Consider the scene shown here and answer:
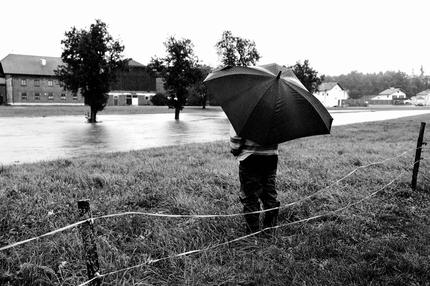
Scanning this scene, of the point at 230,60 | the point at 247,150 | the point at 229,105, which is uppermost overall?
the point at 230,60

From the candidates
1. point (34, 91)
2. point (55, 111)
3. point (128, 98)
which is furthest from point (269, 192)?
point (128, 98)

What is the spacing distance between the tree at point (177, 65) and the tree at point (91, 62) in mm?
2884

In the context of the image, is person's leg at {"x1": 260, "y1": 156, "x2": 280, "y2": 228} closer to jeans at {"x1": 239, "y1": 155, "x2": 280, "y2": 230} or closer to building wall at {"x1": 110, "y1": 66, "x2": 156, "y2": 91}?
jeans at {"x1": 239, "y1": 155, "x2": 280, "y2": 230}

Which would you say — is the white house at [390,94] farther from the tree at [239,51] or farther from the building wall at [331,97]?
the tree at [239,51]

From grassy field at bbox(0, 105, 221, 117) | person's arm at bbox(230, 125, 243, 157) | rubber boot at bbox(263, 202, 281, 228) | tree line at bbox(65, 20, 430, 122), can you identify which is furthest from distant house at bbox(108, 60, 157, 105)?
person's arm at bbox(230, 125, 243, 157)

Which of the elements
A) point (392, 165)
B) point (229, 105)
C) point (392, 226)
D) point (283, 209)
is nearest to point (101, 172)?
point (283, 209)

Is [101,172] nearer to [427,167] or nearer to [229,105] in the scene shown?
[229,105]

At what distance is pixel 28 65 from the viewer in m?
62.3

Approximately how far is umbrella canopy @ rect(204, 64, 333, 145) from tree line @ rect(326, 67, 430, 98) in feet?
465

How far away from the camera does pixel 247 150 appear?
3721 millimetres

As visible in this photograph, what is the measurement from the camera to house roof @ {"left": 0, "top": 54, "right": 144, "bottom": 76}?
6028 cm

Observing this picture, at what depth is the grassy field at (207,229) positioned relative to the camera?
3188 millimetres

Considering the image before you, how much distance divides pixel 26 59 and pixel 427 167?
68.6 m

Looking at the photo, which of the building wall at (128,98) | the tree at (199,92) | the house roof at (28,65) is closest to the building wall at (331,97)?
the building wall at (128,98)
